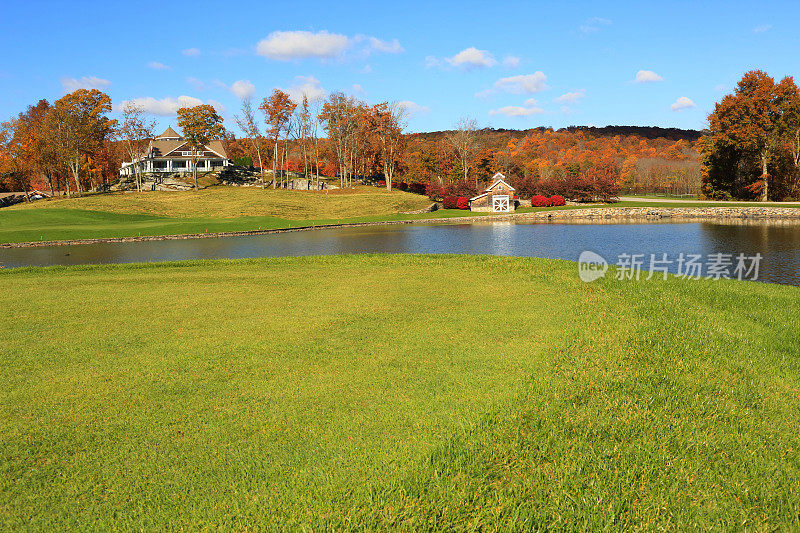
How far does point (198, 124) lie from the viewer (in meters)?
82.1

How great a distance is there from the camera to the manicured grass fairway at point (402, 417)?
377cm

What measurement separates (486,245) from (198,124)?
6713cm

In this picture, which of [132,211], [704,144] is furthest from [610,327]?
[704,144]

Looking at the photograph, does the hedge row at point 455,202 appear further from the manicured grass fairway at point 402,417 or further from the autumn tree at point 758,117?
the manicured grass fairway at point 402,417

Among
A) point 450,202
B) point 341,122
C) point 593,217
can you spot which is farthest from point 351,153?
point 593,217

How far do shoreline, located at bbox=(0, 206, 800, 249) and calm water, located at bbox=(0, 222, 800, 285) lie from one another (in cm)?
277

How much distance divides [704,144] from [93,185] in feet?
326

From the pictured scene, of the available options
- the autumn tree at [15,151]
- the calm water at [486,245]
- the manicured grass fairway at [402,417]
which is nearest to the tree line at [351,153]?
the autumn tree at [15,151]

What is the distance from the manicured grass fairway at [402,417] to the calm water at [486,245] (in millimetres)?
16254

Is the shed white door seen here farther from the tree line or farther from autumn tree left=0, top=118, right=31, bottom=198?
autumn tree left=0, top=118, right=31, bottom=198

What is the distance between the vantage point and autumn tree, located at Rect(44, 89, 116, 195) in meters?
66.9

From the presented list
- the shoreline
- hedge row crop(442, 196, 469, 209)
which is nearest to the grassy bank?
Answer: the shoreline

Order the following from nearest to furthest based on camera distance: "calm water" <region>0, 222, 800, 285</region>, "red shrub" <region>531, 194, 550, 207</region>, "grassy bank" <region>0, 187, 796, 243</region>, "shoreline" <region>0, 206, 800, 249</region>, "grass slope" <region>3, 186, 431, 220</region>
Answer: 1. "calm water" <region>0, 222, 800, 285</region>
2. "shoreline" <region>0, 206, 800, 249</region>
3. "grassy bank" <region>0, 187, 796, 243</region>
4. "grass slope" <region>3, 186, 431, 220</region>
5. "red shrub" <region>531, 194, 550, 207</region>

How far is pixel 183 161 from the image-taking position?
94.2 metres
